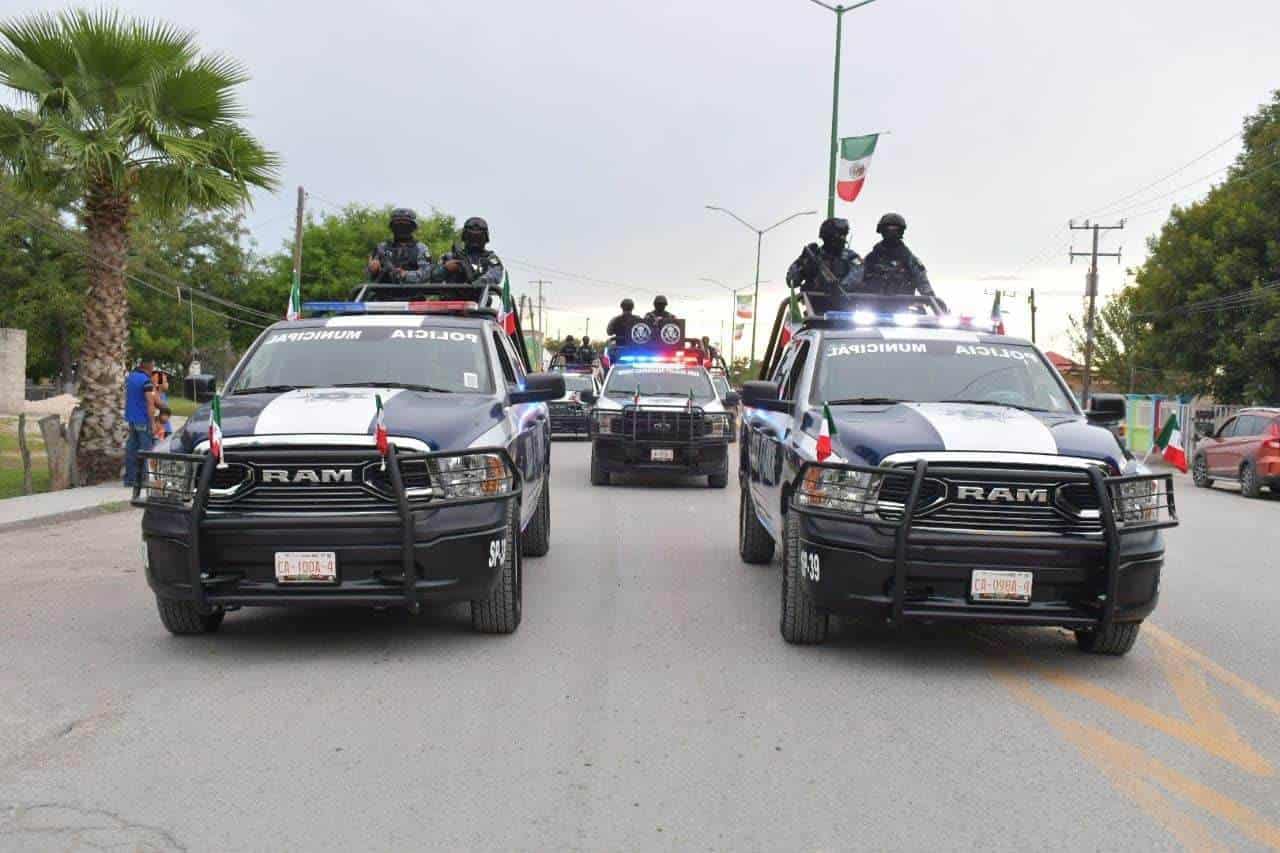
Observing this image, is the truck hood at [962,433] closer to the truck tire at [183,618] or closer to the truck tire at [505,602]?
the truck tire at [505,602]

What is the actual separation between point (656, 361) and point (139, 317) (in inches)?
1799

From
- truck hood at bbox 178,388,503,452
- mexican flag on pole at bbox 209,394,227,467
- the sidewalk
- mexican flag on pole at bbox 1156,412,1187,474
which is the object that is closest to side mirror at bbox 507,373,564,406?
truck hood at bbox 178,388,503,452

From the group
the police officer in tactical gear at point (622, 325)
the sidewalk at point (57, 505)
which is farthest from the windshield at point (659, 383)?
the sidewalk at point (57, 505)

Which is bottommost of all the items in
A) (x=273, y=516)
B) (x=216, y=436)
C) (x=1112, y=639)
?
(x=1112, y=639)

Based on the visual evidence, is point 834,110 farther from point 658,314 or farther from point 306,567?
point 306,567

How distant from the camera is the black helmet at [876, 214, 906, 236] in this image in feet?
40.1

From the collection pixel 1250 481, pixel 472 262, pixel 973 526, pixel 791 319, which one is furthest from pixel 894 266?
pixel 1250 481

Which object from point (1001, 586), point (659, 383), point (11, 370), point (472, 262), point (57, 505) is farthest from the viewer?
point (11, 370)

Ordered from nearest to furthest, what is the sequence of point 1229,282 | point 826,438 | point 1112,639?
point 826,438 → point 1112,639 → point 1229,282

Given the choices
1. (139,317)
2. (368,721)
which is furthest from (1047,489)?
(139,317)

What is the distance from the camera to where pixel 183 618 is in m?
7.25

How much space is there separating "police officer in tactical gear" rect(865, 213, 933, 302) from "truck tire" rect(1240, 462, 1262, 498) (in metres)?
12.6

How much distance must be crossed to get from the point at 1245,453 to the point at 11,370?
35252 millimetres

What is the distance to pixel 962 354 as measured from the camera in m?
8.30
